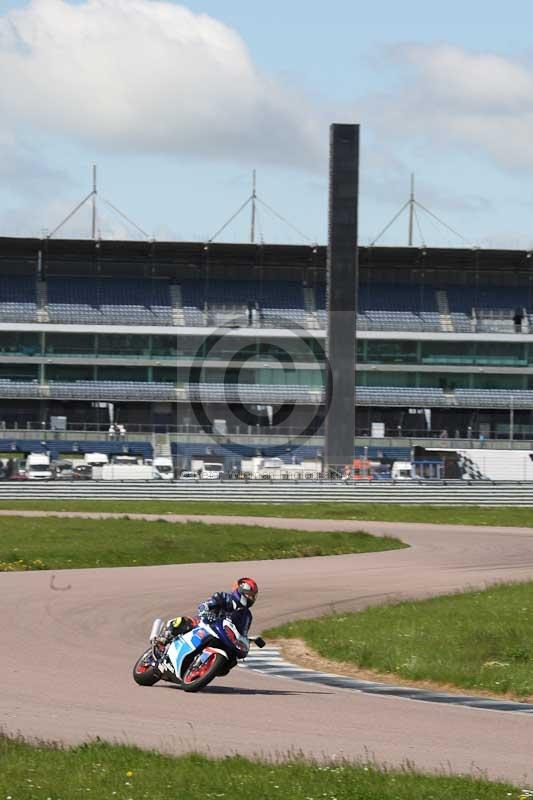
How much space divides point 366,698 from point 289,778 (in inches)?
210

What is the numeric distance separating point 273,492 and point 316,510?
7165 mm

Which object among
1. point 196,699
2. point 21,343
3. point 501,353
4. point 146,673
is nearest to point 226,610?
point 196,699

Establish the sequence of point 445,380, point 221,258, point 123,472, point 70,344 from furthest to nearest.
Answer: point 221,258 → point 445,380 → point 70,344 → point 123,472

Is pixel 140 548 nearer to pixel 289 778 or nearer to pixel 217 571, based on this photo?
pixel 217 571

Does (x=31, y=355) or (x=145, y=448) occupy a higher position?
(x=31, y=355)

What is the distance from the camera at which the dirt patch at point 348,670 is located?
57.1 feet

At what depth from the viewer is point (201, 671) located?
16.1m

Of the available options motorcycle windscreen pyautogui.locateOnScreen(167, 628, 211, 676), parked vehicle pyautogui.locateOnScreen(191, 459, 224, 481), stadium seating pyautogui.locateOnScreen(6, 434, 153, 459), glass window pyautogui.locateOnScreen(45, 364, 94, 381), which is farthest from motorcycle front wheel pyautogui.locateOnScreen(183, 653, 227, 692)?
glass window pyautogui.locateOnScreen(45, 364, 94, 381)

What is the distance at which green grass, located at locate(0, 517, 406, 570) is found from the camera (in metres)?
34.5

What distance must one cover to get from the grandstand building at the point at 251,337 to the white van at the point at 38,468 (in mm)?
20914

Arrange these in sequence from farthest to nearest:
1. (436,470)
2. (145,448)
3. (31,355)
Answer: (31,355), (145,448), (436,470)

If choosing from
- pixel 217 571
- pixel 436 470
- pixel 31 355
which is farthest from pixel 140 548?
pixel 31 355

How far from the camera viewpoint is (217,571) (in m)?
32.8

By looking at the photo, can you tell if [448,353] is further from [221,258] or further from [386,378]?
[221,258]
